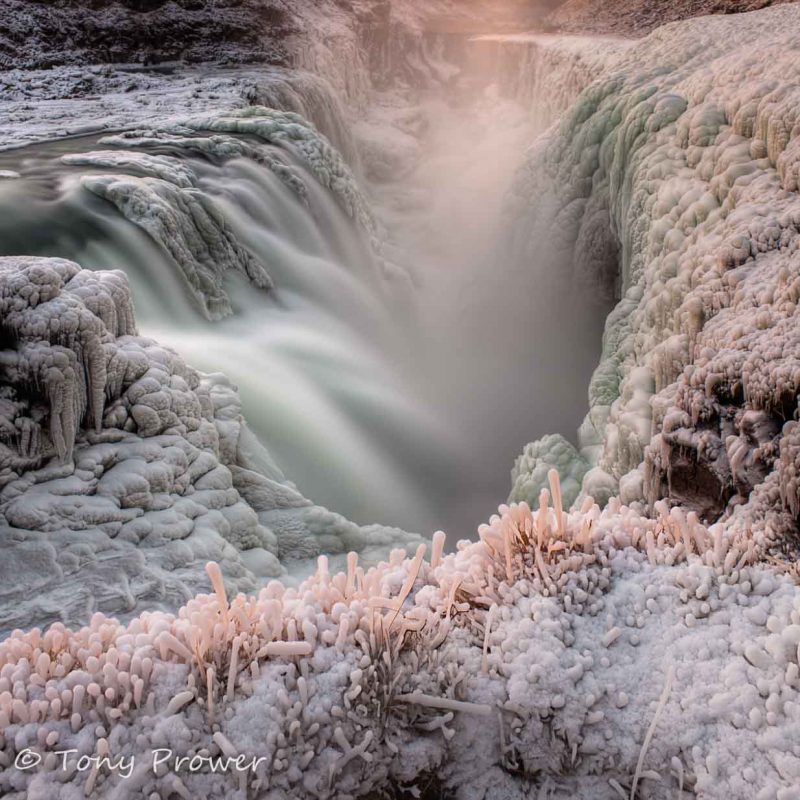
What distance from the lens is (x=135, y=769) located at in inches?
37.0

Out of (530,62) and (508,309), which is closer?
(508,309)

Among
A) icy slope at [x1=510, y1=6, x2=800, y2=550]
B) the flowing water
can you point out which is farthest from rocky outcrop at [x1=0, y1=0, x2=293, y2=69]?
icy slope at [x1=510, y1=6, x2=800, y2=550]

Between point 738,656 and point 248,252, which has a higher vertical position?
point 248,252

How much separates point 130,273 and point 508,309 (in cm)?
333

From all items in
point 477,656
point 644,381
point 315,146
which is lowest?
point 477,656

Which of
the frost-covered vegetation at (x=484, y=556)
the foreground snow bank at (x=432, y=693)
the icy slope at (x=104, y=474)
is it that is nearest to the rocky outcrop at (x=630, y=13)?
the frost-covered vegetation at (x=484, y=556)

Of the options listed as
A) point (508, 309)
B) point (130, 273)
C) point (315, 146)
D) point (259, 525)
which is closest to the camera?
point (259, 525)

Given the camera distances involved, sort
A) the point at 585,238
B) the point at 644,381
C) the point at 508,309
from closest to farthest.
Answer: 1. the point at 644,381
2. the point at 585,238
3. the point at 508,309

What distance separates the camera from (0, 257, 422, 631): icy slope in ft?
6.85

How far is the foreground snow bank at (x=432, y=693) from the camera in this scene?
97 centimetres

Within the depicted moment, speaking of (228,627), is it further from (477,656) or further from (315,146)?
(315,146)

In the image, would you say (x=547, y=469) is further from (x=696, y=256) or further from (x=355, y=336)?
(x=355, y=336)

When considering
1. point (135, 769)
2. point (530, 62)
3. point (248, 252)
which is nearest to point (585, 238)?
point (248, 252)

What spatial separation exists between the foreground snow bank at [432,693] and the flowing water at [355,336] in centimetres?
236
